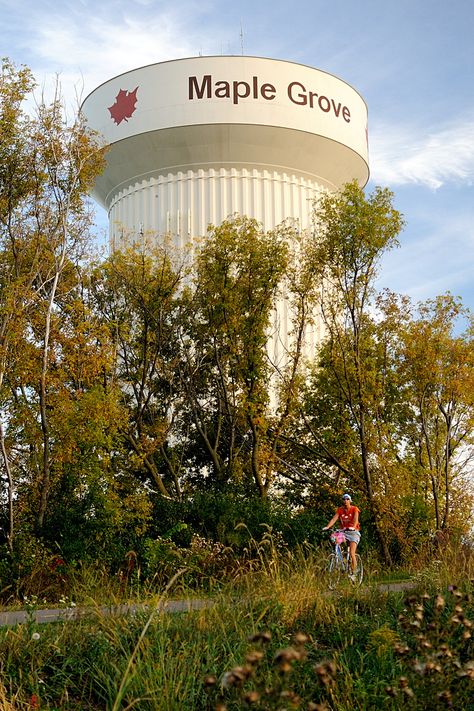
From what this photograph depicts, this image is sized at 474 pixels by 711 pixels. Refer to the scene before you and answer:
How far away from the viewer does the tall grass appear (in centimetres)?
559

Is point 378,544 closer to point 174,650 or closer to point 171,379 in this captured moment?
point 171,379

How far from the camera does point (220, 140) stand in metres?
26.5

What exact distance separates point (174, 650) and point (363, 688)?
1.63 metres

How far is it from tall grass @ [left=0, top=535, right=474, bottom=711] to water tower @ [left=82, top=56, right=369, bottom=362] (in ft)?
60.7

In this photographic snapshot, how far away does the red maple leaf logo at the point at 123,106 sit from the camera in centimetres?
2661

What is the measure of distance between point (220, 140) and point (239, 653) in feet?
69.7

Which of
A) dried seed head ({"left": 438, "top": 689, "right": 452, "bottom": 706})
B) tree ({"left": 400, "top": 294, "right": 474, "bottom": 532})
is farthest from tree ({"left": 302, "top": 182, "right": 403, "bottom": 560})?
dried seed head ({"left": 438, "top": 689, "right": 452, "bottom": 706})

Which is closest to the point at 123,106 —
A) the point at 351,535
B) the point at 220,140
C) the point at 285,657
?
the point at 220,140

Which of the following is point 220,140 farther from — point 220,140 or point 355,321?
point 355,321

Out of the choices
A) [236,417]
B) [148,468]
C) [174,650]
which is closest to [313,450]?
[236,417]

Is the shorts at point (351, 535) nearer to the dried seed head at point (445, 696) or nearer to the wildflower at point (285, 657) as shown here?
the dried seed head at point (445, 696)

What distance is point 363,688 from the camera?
6.46 m

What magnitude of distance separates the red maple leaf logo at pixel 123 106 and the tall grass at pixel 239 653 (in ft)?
65.7

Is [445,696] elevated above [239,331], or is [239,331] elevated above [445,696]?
[239,331]
